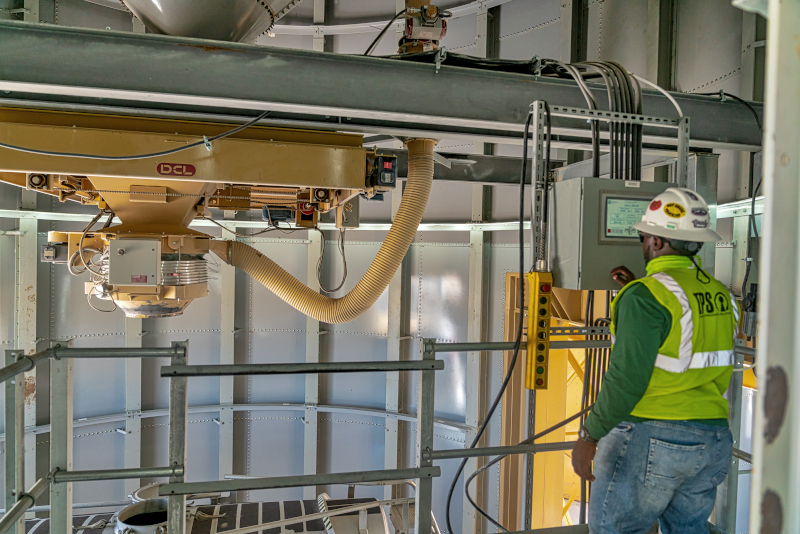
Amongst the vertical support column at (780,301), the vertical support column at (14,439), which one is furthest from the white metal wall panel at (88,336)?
the vertical support column at (780,301)

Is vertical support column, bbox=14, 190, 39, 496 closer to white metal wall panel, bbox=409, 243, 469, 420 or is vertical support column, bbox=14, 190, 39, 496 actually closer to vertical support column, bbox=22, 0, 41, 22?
vertical support column, bbox=22, 0, 41, 22

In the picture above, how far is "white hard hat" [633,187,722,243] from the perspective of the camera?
2092mm

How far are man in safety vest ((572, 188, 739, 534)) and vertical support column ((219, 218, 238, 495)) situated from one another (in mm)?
5984

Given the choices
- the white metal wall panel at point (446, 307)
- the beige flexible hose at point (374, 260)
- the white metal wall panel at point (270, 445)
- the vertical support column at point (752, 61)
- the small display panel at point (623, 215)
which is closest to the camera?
the small display panel at point (623, 215)

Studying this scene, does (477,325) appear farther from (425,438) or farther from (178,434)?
(178,434)

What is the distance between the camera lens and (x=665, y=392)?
2.05 m

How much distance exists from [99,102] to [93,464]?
5.92 metres

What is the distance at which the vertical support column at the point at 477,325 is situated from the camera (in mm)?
6598

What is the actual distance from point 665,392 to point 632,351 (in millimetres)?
271

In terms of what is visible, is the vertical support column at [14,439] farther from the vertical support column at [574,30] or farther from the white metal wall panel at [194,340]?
the vertical support column at [574,30]

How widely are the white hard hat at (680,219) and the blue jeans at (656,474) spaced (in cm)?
76

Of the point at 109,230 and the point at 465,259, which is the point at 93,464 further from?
the point at 465,259

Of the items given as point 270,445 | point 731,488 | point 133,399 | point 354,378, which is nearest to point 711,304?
point 731,488

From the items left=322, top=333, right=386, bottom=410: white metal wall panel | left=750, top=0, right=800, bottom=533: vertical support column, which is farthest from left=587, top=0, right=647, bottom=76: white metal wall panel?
left=322, top=333, right=386, bottom=410: white metal wall panel
